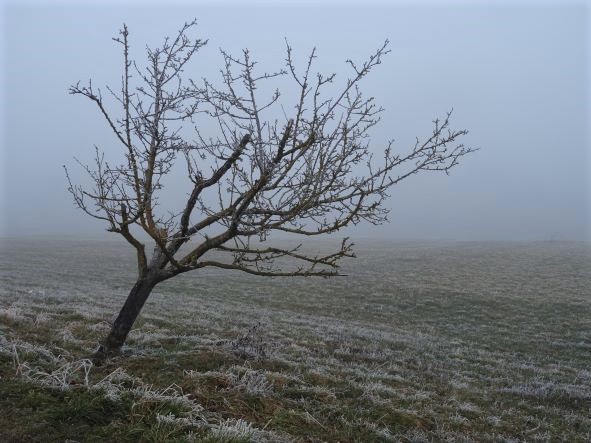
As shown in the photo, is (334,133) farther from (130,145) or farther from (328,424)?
(328,424)

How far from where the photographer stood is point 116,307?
17.3m

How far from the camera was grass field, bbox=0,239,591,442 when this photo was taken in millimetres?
5141

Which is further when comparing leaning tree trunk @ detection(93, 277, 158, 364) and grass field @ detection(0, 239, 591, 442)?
leaning tree trunk @ detection(93, 277, 158, 364)

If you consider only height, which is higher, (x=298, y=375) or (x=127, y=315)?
(x=127, y=315)

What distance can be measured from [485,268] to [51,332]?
41612 mm

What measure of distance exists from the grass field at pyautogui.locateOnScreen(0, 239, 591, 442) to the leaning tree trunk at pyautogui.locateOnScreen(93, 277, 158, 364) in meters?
0.33

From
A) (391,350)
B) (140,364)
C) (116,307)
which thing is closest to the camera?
(140,364)

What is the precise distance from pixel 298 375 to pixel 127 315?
3.31 m

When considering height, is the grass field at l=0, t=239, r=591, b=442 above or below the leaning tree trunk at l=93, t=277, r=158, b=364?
below

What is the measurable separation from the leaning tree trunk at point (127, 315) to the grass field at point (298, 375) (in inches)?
12.9

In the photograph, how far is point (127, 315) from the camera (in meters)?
8.09

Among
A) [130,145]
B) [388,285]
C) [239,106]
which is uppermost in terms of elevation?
[239,106]

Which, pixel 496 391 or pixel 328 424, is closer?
pixel 328 424

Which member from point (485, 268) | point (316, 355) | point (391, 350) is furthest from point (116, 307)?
point (485, 268)
